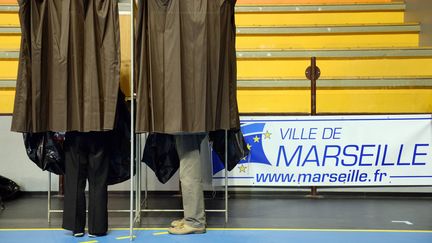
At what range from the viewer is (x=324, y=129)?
445 cm

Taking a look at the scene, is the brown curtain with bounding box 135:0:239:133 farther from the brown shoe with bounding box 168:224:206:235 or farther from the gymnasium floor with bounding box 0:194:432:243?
the gymnasium floor with bounding box 0:194:432:243

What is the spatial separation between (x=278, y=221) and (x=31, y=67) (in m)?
2.38

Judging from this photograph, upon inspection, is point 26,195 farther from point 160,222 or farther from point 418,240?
point 418,240

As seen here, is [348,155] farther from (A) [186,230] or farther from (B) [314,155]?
(A) [186,230]

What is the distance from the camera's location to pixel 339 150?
4.45 meters

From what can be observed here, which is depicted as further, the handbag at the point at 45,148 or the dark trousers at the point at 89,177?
the handbag at the point at 45,148

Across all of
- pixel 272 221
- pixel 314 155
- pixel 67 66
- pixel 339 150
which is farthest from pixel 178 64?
pixel 339 150

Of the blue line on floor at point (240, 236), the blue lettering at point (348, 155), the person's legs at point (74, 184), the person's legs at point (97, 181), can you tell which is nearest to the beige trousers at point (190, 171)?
the blue line on floor at point (240, 236)

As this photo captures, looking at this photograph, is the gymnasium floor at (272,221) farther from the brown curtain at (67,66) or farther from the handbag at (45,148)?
the brown curtain at (67,66)

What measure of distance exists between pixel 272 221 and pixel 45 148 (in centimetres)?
202

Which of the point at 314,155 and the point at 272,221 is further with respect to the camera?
the point at 314,155

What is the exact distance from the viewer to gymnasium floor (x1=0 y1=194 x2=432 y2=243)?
3.32 metres

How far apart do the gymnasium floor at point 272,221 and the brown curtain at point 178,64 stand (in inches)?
35.8

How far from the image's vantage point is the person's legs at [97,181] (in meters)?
3.28
